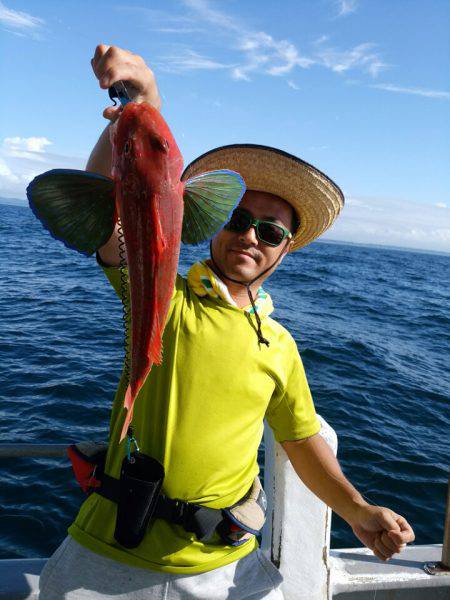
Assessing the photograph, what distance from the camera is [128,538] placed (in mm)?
2242

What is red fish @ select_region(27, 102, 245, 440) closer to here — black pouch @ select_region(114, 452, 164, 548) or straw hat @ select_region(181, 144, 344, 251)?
black pouch @ select_region(114, 452, 164, 548)

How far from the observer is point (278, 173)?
9.11 ft

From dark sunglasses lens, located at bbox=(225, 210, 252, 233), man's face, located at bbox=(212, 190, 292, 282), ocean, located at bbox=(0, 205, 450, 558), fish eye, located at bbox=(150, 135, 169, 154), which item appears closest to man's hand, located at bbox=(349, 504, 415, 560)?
man's face, located at bbox=(212, 190, 292, 282)

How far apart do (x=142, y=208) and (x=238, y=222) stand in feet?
3.53

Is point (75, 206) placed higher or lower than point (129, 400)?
higher

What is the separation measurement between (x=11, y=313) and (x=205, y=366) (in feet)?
50.4

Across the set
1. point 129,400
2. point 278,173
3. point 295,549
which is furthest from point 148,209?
point 295,549

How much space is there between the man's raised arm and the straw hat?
822 mm

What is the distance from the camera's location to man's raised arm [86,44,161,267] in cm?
183

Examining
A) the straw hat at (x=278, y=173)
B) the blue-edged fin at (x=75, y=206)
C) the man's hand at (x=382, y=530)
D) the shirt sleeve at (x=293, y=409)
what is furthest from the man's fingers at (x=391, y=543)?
the blue-edged fin at (x=75, y=206)

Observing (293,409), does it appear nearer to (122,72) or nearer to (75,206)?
(75,206)

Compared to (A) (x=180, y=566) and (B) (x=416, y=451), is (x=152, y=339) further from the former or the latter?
(B) (x=416, y=451)

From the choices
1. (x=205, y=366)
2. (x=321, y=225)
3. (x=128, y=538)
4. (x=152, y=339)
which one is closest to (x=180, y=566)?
(x=128, y=538)

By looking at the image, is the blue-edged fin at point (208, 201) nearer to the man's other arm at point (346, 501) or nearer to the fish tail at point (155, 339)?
the fish tail at point (155, 339)
